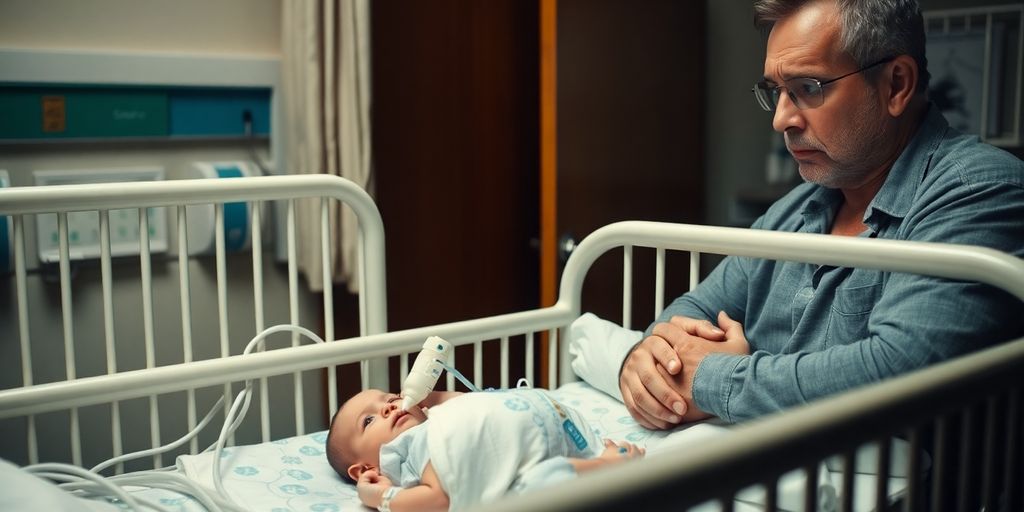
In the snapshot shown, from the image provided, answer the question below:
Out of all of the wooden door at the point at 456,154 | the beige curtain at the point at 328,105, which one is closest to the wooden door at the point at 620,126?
the wooden door at the point at 456,154

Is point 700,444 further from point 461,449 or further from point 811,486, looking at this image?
point 461,449

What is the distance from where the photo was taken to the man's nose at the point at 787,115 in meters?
1.37

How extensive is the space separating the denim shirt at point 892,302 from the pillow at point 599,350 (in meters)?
0.21

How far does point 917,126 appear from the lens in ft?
4.56

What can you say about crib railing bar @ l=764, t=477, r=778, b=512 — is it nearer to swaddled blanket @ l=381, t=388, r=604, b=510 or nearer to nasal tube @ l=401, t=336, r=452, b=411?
swaddled blanket @ l=381, t=388, r=604, b=510

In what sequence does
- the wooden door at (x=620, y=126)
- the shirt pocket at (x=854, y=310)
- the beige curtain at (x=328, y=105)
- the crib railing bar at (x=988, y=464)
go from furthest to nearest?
the wooden door at (x=620, y=126) < the beige curtain at (x=328, y=105) < the shirt pocket at (x=854, y=310) < the crib railing bar at (x=988, y=464)

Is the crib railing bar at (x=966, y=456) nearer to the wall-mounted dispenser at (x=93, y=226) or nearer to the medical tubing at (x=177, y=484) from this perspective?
the medical tubing at (x=177, y=484)

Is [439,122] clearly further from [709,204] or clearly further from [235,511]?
[235,511]

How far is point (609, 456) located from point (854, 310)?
1.36ft

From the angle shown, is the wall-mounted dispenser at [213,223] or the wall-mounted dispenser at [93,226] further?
the wall-mounted dispenser at [213,223]

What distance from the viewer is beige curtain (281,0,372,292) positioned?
2.11 meters

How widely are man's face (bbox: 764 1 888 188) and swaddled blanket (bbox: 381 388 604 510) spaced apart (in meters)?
0.58

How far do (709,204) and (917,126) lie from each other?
1533 millimetres

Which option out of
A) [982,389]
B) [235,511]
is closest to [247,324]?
[235,511]
